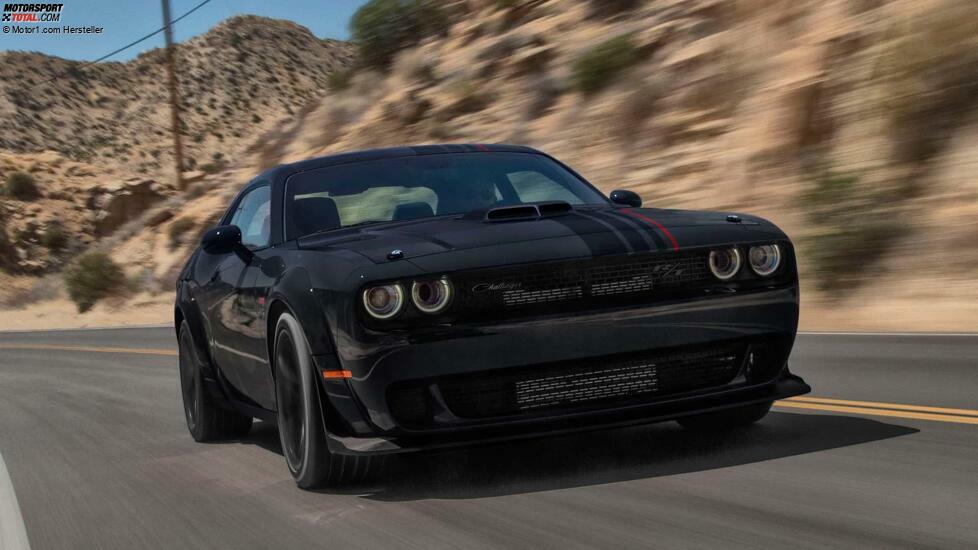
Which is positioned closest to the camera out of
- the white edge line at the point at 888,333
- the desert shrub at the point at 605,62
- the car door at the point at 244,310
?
the car door at the point at 244,310

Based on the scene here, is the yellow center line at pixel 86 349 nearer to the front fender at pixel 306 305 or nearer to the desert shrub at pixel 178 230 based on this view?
the desert shrub at pixel 178 230

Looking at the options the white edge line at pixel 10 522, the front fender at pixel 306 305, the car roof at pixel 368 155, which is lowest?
the white edge line at pixel 10 522

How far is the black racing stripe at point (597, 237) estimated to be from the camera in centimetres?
498

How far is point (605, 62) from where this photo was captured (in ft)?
75.7

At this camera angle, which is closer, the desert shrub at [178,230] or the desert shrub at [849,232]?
the desert shrub at [849,232]

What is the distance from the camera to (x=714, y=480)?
16.2ft

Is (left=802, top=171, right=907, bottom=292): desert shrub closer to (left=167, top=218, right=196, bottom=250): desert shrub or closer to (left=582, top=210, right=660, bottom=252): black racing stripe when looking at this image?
(left=582, top=210, right=660, bottom=252): black racing stripe

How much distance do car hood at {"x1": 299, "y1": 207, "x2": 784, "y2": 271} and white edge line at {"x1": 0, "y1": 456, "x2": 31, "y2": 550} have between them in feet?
5.56

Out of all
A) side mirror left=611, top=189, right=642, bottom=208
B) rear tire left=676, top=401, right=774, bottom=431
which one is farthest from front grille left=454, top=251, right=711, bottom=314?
side mirror left=611, top=189, right=642, bottom=208

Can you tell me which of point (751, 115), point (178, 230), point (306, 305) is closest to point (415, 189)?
point (306, 305)

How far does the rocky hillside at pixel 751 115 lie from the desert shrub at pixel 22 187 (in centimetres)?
2642

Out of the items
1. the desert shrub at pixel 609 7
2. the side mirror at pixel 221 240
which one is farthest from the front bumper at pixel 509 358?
the desert shrub at pixel 609 7

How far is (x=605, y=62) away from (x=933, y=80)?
906 centimetres

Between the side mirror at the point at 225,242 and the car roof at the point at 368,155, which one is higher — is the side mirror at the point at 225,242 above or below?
below
